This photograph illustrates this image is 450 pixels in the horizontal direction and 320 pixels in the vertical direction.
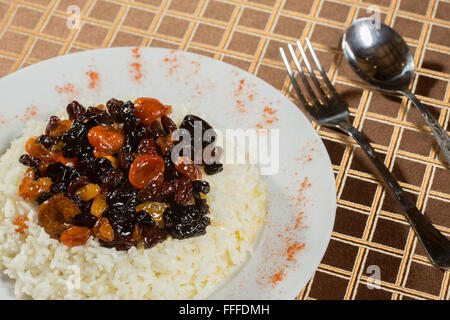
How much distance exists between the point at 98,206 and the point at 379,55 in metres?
2.09

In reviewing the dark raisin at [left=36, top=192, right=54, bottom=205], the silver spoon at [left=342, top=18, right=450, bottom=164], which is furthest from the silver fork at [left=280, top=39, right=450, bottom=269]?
the dark raisin at [left=36, top=192, right=54, bottom=205]

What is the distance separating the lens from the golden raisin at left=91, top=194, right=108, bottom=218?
101 inches

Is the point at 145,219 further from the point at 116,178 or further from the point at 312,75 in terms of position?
the point at 312,75

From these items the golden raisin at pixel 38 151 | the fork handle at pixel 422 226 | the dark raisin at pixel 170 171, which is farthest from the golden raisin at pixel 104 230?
the fork handle at pixel 422 226

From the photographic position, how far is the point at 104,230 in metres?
2.46

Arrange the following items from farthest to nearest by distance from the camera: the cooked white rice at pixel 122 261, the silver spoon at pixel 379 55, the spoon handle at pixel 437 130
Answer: the silver spoon at pixel 379 55
the spoon handle at pixel 437 130
the cooked white rice at pixel 122 261

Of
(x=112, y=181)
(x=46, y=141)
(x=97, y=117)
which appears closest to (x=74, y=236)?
(x=112, y=181)

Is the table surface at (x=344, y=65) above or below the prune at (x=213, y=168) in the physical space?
above

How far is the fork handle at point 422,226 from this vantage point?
8.79 feet

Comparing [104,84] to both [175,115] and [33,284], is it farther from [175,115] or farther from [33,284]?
[33,284]

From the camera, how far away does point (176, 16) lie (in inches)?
149

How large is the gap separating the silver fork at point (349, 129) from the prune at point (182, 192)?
1023mm

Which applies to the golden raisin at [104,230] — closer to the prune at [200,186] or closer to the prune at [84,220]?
the prune at [84,220]

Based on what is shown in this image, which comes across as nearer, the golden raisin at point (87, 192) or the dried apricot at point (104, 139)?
the golden raisin at point (87, 192)
